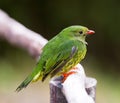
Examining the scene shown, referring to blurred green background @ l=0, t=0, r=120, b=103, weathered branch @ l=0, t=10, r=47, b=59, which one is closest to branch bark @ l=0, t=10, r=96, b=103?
weathered branch @ l=0, t=10, r=47, b=59

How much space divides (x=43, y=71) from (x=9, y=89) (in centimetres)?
322

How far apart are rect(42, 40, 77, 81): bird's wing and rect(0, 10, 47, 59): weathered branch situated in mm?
198

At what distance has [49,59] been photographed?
3.17m

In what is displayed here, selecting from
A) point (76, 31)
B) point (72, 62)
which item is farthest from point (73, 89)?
point (76, 31)

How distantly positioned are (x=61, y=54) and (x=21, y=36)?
0.72 metres

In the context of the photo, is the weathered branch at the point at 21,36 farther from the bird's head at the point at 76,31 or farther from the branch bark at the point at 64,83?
the bird's head at the point at 76,31

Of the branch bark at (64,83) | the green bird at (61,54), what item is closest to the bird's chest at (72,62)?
the green bird at (61,54)

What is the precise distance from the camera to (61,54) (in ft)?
10.7

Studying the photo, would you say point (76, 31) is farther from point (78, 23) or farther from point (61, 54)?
point (78, 23)

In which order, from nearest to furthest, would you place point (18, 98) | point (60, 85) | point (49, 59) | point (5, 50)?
point (60, 85)
point (49, 59)
point (18, 98)
point (5, 50)

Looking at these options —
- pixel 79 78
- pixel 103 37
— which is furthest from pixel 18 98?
pixel 79 78

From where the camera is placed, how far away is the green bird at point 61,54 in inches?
124

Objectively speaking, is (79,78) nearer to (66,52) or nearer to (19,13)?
(66,52)

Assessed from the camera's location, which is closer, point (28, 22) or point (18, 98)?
point (18, 98)
